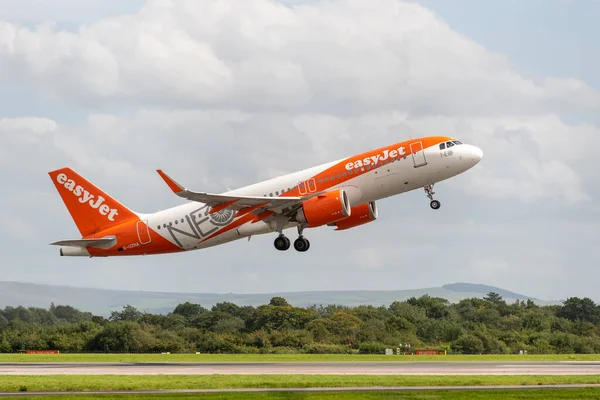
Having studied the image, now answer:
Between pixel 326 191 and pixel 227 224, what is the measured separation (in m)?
8.22

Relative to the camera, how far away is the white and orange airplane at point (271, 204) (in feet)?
207

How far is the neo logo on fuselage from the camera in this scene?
7412 centimetres

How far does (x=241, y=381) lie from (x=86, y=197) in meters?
31.5

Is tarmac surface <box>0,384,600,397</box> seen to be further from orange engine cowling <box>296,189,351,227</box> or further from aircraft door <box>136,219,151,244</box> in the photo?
aircraft door <box>136,219,151,244</box>

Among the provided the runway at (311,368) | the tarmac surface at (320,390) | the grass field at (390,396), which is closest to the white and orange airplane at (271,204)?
the runway at (311,368)

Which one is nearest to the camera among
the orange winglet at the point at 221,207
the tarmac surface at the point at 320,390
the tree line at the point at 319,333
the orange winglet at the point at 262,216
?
the tarmac surface at the point at 320,390

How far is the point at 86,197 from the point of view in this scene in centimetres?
7519

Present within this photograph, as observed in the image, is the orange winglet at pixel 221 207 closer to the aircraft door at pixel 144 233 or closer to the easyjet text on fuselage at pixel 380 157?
the aircraft door at pixel 144 233

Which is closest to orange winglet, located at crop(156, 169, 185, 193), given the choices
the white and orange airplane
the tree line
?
the white and orange airplane

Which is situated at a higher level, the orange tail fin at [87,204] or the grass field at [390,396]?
the orange tail fin at [87,204]

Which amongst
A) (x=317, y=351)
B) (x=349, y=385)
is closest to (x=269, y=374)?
(x=349, y=385)

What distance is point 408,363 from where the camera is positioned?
64.1 m

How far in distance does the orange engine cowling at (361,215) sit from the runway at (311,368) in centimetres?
1102

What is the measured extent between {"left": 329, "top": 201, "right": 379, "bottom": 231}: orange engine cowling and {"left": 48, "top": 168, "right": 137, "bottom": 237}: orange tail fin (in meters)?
16.1
